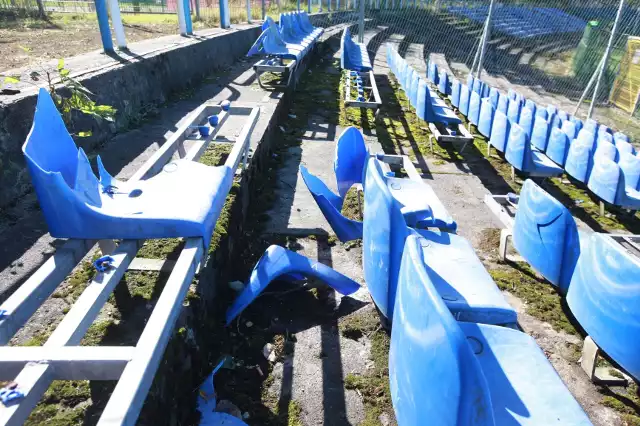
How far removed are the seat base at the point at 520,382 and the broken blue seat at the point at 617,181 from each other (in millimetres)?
3231

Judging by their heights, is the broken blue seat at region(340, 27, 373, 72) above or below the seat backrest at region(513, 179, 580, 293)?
above

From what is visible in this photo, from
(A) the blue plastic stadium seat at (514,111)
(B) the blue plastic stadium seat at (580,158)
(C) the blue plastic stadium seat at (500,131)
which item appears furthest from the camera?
(A) the blue plastic stadium seat at (514,111)

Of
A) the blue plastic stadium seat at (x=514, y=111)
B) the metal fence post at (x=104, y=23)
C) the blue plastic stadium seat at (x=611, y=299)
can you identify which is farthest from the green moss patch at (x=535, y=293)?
the metal fence post at (x=104, y=23)

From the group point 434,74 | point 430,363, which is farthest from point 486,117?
point 430,363

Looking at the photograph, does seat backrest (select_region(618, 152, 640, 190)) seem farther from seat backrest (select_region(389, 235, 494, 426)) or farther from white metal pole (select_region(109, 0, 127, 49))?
white metal pole (select_region(109, 0, 127, 49))

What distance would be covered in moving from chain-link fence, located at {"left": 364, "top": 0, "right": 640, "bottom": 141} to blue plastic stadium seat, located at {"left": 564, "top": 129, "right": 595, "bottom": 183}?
407cm

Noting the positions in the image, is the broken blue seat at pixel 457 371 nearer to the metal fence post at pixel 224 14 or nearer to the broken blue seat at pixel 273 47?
the broken blue seat at pixel 273 47

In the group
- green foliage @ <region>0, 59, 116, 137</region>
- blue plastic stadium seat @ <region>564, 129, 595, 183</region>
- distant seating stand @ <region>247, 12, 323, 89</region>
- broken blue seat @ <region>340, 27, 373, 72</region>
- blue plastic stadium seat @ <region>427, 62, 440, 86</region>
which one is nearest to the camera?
green foliage @ <region>0, 59, 116, 137</region>

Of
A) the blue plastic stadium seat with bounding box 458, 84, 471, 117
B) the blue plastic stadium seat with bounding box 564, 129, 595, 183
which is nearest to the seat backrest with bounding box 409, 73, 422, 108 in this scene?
the blue plastic stadium seat with bounding box 458, 84, 471, 117

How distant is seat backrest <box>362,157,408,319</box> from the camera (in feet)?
7.32

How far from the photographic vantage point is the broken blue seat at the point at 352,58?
31.1 feet

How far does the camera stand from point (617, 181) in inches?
175

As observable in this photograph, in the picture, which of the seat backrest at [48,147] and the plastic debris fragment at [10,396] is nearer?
the plastic debris fragment at [10,396]

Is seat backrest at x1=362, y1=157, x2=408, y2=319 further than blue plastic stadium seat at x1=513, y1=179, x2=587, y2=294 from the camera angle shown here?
No
